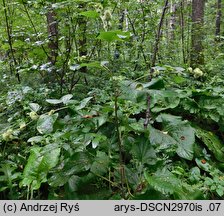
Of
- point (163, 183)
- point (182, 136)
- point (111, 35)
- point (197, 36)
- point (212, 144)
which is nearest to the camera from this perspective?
point (111, 35)

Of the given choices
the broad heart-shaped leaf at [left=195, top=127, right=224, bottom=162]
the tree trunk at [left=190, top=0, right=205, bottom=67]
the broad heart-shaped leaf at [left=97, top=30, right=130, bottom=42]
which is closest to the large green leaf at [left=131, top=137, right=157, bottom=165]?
the broad heart-shaped leaf at [left=97, top=30, right=130, bottom=42]

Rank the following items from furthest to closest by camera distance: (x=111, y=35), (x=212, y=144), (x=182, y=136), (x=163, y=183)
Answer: (x=212, y=144), (x=182, y=136), (x=163, y=183), (x=111, y=35)

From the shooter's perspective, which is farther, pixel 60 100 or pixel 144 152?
pixel 144 152

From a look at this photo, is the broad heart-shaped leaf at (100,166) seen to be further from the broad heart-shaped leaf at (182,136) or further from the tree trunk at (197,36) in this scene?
the tree trunk at (197,36)

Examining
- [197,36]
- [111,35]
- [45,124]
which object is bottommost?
[197,36]

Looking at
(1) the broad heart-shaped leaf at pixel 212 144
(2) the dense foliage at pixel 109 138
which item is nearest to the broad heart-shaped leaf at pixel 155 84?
(2) the dense foliage at pixel 109 138

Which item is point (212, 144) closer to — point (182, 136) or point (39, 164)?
point (182, 136)

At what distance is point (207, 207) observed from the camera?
4.25ft

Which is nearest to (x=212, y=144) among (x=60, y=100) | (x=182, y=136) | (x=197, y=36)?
(x=182, y=136)

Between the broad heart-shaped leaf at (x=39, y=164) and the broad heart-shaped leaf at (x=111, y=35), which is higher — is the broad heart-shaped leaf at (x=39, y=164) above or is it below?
below

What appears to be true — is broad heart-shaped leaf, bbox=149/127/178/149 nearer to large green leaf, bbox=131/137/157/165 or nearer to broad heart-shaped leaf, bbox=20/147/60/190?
large green leaf, bbox=131/137/157/165

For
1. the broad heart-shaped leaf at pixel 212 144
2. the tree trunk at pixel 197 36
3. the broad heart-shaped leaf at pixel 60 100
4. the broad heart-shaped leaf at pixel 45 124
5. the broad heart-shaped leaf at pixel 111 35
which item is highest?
the broad heart-shaped leaf at pixel 111 35

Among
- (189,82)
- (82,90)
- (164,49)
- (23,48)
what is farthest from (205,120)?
(164,49)

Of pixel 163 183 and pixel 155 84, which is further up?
pixel 155 84
